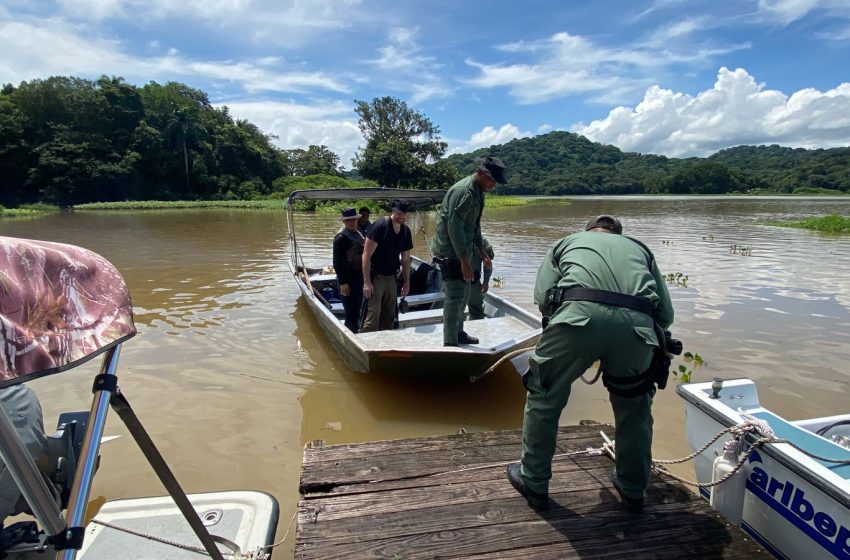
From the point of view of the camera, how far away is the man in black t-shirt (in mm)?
5832

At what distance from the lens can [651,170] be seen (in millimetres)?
129375

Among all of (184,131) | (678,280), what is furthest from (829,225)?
(184,131)

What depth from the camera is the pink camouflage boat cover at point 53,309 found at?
1077 mm

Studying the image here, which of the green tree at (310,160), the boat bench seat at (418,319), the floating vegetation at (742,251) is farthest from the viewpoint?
the green tree at (310,160)

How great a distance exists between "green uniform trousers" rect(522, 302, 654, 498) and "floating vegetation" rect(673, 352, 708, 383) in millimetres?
3761

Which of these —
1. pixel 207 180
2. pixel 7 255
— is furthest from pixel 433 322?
pixel 207 180

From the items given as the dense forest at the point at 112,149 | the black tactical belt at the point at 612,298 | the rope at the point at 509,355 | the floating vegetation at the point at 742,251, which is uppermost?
the dense forest at the point at 112,149

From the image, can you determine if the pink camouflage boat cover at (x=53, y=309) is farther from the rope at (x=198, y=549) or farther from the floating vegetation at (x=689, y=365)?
the floating vegetation at (x=689, y=365)

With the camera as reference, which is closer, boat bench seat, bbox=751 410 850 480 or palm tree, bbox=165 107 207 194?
boat bench seat, bbox=751 410 850 480

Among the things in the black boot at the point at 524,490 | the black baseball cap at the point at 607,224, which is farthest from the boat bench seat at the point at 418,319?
the black baseball cap at the point at 607,224

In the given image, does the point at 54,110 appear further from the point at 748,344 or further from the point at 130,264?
the point at 748,344

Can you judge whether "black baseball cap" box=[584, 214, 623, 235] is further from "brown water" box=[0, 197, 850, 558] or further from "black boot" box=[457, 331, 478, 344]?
"brown water" box=[0, 197, 850, 558]

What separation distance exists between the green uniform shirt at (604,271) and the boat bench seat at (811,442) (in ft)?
3.59

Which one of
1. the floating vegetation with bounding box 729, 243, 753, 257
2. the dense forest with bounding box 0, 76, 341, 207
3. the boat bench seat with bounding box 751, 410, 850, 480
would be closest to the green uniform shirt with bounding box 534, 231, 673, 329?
the boat bench seat with bounding box 751, 410, 850, 480
